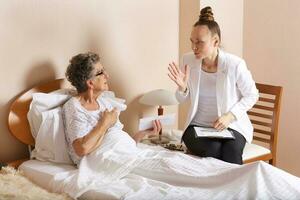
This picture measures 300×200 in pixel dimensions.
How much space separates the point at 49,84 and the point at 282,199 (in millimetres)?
1374

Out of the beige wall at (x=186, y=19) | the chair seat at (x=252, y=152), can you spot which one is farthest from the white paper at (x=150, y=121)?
the beige wall at (x=186, y=19)

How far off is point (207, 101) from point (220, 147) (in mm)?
283

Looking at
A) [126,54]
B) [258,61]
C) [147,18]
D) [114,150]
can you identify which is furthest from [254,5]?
[114,150]

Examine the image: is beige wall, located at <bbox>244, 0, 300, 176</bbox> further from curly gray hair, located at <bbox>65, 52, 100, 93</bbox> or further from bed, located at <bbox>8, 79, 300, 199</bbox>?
curly gray hair, located at <bbox>65, 52, 100, 93</bbox>

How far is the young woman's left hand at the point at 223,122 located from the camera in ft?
8.62

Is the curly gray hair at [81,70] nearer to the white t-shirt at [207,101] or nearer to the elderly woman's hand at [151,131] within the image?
the elderly woman's hand at [151,131]

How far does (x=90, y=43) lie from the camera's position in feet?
9.43

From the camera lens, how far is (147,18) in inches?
125

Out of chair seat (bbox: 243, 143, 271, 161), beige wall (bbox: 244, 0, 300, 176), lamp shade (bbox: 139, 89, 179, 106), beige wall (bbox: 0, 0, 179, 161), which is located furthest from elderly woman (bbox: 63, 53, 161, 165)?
beige wall (bbox: 244, 0, 300, 176)

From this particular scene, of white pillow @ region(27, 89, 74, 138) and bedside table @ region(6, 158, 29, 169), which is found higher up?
white pillow @ region(27, 89, 74, 138)

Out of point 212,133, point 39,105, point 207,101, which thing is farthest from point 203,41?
point 39,105

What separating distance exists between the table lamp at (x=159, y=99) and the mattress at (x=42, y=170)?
748 mm

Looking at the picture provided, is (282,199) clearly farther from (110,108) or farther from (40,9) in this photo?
(40,9)

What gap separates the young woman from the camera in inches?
103
